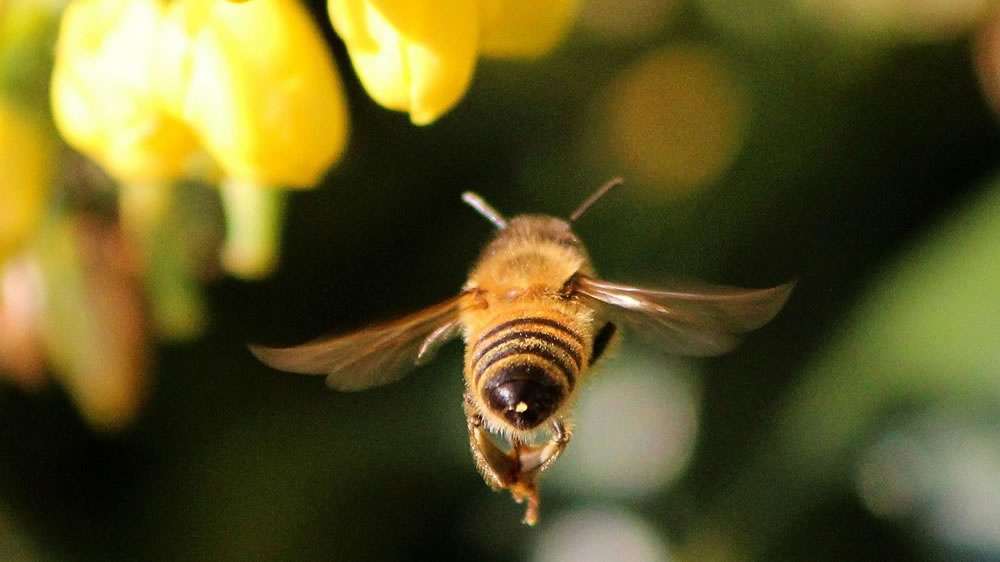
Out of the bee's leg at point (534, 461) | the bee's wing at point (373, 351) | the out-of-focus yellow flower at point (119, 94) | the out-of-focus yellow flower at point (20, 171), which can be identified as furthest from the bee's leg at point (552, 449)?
the out-of-focus yellow flower at point (20, 171)

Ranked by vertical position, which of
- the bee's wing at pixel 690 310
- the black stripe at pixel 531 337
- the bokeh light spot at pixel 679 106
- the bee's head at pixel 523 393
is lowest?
the bee's head at pixel 523 393

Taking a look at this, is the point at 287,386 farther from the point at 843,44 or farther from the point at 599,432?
the point at 843,44

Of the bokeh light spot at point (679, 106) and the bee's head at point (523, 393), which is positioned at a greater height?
the bokeh light spot at point (679, 106)

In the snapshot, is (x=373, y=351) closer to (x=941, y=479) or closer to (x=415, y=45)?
(x=415, y=45)

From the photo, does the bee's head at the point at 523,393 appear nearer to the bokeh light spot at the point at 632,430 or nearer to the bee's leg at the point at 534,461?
the bee's leg at the point at 534,461

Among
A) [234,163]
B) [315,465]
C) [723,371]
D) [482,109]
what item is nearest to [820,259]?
[723,371]

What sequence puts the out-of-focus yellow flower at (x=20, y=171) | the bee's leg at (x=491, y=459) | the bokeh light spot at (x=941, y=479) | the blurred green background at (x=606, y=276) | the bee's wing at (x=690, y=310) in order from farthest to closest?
the blurred green background at (x=606, y=276) < the bokeh light spot at (x=941, y=479) < the out-of-focus yellow flower at (x=20, y=171) < the bee's leg at (x=491, y=459) < the bee's wing at (x=690, y=310)
